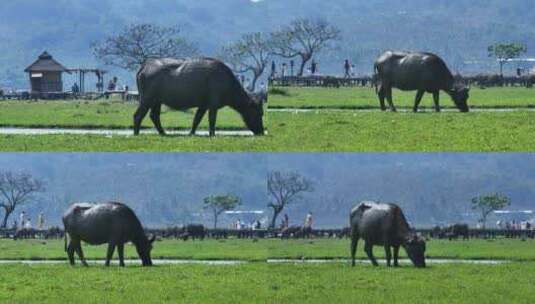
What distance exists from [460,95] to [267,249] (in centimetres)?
597

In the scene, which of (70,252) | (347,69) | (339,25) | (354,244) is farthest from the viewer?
(339,25)

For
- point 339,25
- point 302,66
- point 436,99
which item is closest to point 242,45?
point 302,66

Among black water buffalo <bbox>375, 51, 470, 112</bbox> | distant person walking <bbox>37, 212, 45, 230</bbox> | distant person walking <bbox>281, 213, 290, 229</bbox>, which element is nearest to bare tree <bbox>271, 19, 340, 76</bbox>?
black water buffalo <bbox>375, 51, 470, 112</bbox>

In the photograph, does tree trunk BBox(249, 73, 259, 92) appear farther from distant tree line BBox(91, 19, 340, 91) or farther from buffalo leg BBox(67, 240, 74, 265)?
buffalo leg BBox(67, 240, 74, 265)

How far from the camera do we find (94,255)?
3344cm

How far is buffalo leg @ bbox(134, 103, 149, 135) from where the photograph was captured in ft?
98.3

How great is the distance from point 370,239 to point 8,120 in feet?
30.8

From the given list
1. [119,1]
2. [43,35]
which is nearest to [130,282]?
[119,1]

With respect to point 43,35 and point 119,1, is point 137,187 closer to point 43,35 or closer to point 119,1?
point 119,1

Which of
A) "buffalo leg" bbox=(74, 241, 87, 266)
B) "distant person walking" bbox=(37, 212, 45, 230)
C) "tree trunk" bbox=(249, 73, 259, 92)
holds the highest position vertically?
"tree trunk" bbox=(249, 73, 259, 92)

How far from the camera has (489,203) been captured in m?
33.7

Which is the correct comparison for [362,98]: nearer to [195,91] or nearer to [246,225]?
[246,225]

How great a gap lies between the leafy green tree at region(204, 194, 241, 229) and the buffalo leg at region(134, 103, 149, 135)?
2.73 meters

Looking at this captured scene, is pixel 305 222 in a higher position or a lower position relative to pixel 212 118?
lower
